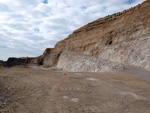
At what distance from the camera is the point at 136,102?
4496mm

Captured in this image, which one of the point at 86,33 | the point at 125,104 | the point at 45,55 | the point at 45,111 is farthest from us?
the point at 45,55

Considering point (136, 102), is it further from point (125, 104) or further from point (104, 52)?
point (104, 52)

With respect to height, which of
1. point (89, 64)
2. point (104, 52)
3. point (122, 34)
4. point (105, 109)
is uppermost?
point (122, 34)

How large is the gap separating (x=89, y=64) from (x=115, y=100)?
45.3 feet

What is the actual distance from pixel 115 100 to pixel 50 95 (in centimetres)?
235

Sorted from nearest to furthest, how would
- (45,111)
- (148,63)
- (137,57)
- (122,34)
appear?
(45,111)
(148,63)
(137,57)
(122,34)

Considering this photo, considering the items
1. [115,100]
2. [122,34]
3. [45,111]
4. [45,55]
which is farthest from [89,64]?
[45,55]

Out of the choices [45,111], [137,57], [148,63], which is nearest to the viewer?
[45,111]

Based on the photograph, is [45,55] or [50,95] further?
Result: [45,55]

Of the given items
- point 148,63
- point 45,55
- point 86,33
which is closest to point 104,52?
point 148,63

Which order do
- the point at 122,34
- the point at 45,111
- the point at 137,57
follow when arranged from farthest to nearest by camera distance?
1. the point at 122,34
2. the point at 137,57
3. the point at 45,111

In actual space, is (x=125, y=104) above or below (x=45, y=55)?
below

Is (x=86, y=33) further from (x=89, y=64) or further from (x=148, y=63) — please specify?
(x=148, y=63)

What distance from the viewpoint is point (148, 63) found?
1148 cm
